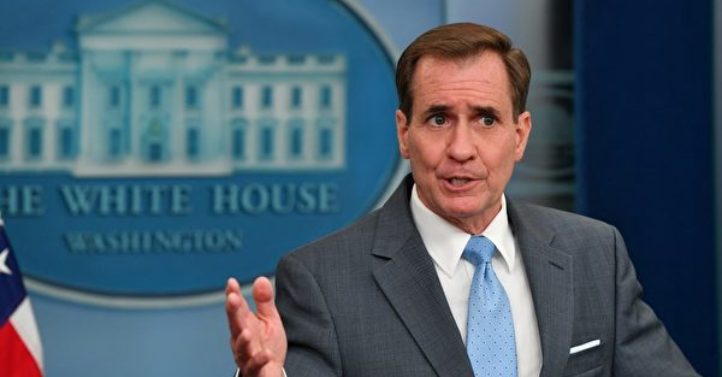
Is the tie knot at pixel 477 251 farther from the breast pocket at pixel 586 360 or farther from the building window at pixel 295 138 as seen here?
the building window at pixel 295 138

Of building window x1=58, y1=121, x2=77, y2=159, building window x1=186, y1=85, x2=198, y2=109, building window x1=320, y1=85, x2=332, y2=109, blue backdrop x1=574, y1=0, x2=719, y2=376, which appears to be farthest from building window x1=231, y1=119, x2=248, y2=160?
blue backdrop x1=574, y1=0, x2=719, y2=376

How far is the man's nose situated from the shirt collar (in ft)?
0.43

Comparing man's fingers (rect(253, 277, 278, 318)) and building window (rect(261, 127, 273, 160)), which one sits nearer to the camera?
man's fingers (rect(253, 277, 278, 318))

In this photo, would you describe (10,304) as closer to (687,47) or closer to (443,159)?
(443,159)

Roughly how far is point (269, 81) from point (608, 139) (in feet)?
3.27

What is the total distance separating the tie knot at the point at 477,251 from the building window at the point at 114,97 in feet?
5.37

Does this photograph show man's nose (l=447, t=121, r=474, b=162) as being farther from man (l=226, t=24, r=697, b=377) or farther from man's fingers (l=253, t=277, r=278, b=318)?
man's fingers (l=253, t=277, r=278, b=318)

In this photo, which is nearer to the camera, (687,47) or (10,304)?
(10,304)

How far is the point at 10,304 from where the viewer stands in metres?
2.72

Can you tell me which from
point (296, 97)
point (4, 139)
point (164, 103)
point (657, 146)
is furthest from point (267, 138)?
point (657, 146)

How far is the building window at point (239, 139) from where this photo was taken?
125 inches

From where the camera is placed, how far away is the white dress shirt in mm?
1688

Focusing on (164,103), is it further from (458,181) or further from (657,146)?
(458,181)

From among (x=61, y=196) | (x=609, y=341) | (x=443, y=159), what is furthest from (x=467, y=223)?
(x=61, y=196)
